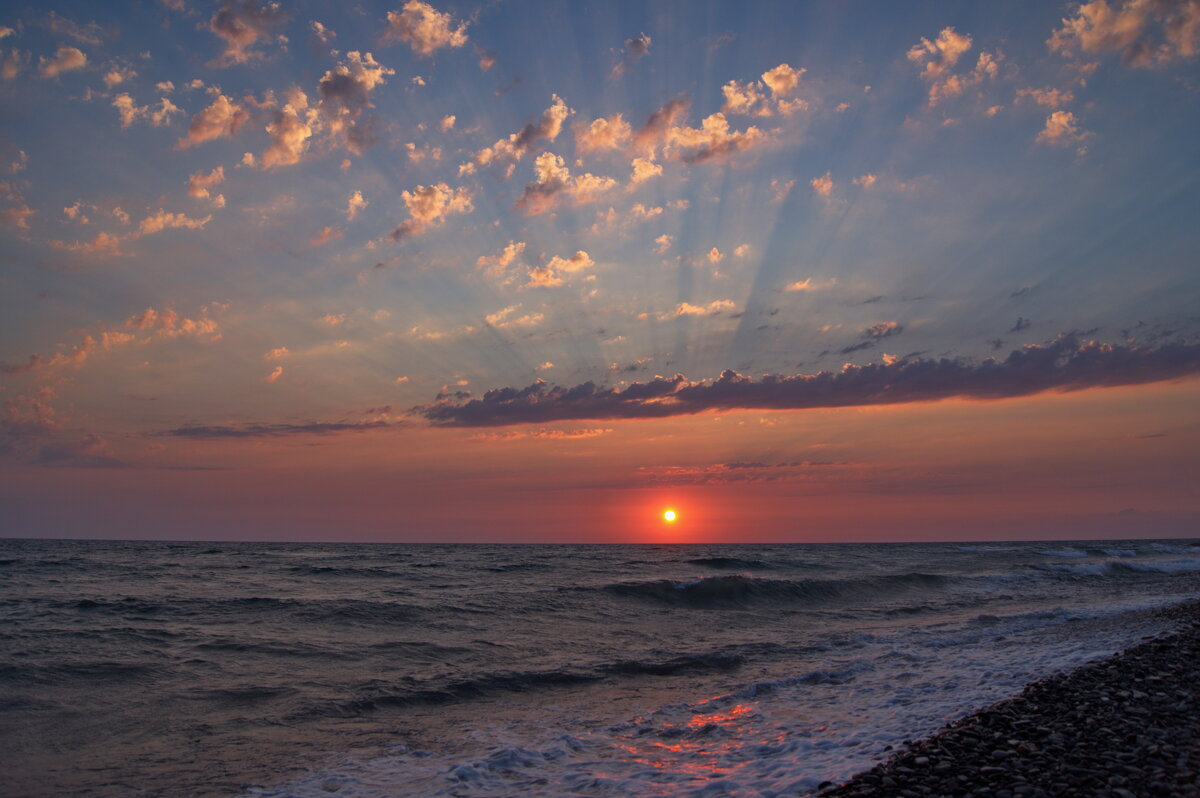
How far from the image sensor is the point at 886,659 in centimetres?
1717

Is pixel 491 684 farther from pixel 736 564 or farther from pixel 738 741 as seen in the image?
pixel 736 564

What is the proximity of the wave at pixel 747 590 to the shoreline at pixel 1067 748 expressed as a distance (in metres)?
20.3

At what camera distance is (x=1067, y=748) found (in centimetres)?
848

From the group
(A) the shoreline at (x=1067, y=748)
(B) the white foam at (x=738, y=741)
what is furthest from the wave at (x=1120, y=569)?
(A) the shoreline at (x=1067, y=748)

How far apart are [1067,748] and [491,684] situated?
11.3m

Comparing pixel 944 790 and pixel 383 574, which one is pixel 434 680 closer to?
pixel 944 790

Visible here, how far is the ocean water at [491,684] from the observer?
977 cm

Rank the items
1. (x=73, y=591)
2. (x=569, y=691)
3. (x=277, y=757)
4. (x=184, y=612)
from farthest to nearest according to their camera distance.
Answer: (x=73, y=591), (x=184, y=612), (x=569, y=691), (x=277, y=757)

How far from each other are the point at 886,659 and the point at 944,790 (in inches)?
420

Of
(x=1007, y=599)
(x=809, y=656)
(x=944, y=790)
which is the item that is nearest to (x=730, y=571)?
(x=1007, y=599)

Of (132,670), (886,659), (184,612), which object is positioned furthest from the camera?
(184,612)

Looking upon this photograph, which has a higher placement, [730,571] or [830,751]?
[830,751]

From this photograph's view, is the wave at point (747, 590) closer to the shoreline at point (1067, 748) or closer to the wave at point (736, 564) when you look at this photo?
the wave at point (736, 564)

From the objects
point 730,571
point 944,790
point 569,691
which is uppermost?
point 944,790
